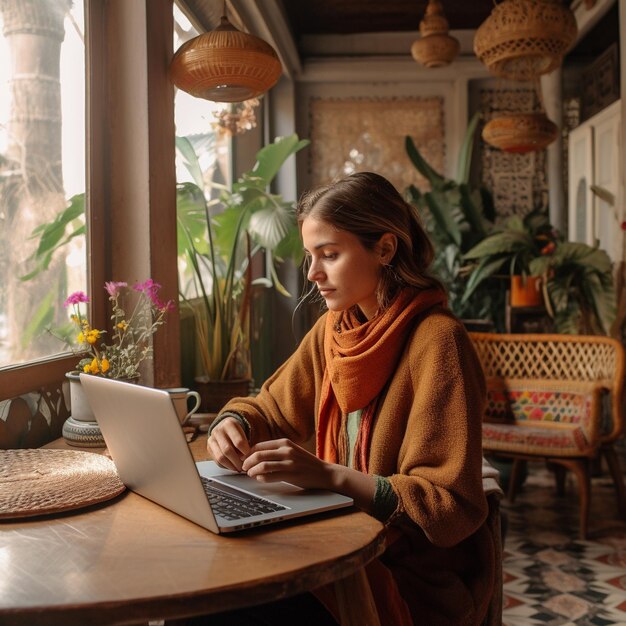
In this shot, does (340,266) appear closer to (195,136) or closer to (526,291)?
(195,136)

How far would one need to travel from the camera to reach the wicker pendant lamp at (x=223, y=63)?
2.11m

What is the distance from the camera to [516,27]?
11.1 ft

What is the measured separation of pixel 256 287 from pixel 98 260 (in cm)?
289

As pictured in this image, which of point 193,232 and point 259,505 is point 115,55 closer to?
point 193,232

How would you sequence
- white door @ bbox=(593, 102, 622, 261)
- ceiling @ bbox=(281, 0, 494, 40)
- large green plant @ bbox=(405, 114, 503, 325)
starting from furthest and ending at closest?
ceiling @ bbox=(281, 0, 494, 40) < large green plant @ bbox=(405, 114, 503, 325) < white door @ bbox=(593, 102, 622, 261)

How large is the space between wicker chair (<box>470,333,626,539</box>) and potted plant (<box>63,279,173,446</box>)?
1841 mm

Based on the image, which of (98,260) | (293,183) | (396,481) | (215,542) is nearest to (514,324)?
(293,183)

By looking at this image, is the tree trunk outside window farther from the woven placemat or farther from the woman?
the woman

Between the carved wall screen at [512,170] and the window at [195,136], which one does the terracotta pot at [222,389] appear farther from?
the carved wall screen at [512,170]

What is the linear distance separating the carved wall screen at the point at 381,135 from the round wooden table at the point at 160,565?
17.4 ft

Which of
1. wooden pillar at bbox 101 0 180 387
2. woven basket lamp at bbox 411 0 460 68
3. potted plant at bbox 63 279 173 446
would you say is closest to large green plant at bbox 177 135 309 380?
wooden pillar at bbox 101 0 180 387

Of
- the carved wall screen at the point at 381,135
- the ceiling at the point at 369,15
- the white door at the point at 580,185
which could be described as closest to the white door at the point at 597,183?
the white door at the point at 580,185

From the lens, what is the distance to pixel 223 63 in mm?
2117

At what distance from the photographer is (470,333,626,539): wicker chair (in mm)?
3121
